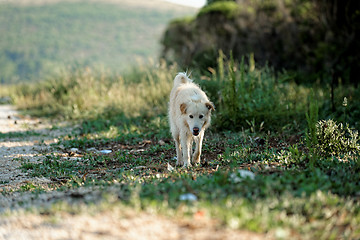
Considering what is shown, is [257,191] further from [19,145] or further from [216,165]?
[19,145]

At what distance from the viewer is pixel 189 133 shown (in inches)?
208

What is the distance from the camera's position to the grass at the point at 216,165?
2.82m

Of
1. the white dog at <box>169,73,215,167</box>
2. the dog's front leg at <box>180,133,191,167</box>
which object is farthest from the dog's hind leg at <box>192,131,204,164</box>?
the dog's front leg at <box>180,133,191,167</box>

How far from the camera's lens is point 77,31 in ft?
189

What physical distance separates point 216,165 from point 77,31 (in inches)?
2244

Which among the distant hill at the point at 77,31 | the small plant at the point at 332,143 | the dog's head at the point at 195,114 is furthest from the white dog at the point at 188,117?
the distant hill at the point at 77,31

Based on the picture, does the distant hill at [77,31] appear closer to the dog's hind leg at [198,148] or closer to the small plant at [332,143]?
the dog's hind leg at [198,148]

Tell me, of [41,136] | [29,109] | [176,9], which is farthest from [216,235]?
[176,9]

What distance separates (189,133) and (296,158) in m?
1.54

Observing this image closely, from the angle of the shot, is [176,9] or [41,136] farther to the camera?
[176,9]

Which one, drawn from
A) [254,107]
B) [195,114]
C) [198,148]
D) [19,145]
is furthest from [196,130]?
[19,145]

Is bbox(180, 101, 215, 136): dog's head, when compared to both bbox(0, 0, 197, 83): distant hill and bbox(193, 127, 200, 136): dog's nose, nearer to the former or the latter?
bbox(193, 127, 200, 136): dog's nose

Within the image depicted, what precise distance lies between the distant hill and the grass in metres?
32.5

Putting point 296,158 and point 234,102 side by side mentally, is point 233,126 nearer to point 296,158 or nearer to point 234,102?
point 234,102
